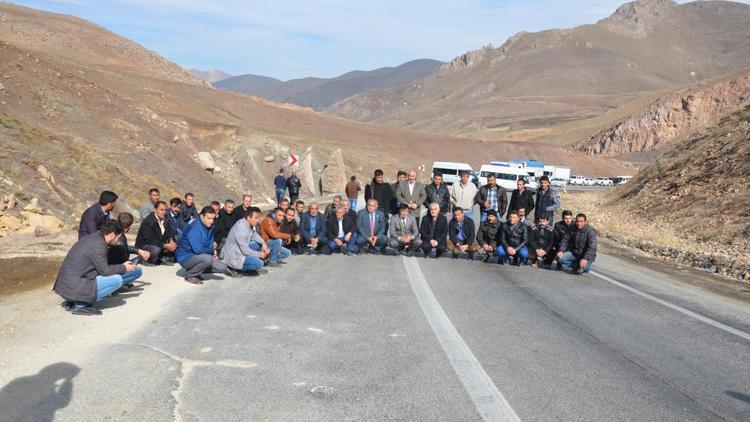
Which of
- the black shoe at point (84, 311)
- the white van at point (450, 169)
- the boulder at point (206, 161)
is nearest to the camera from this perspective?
the black shoe at point (84, 311)

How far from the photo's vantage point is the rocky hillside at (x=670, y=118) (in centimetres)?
11156

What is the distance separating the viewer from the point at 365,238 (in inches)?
607

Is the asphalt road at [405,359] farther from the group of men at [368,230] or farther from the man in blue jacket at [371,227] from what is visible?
the man in blue jacket at [371,227]

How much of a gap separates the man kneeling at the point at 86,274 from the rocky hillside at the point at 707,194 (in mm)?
13033

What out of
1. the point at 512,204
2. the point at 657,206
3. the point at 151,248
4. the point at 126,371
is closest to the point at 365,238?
the point at 512,204

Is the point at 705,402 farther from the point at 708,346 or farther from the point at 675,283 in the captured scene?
the point at 675,283

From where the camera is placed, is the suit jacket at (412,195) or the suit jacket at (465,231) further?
the suit jacket at (412,195)

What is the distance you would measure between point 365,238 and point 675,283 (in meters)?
6.52

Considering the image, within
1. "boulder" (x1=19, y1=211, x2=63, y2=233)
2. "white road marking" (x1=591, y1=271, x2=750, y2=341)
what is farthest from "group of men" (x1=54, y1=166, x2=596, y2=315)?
"boulder" (x1=19, y1=211, x2=63, y2=233)

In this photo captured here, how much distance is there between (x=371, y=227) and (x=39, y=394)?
1023cm

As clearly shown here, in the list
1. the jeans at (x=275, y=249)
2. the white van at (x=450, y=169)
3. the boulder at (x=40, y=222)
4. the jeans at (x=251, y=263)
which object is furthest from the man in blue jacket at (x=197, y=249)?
the white van at (x=450, y=169)

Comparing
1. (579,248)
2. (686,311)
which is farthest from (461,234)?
(686,311)

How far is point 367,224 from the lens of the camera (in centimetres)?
1534

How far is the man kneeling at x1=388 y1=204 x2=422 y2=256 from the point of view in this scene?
15.1 metres
